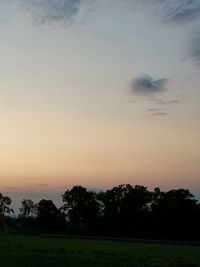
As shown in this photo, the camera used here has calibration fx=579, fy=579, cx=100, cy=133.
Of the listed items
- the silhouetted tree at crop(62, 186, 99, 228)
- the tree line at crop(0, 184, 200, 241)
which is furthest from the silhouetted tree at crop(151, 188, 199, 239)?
the silhouetted tree at crop(62, 186, 99, 228)

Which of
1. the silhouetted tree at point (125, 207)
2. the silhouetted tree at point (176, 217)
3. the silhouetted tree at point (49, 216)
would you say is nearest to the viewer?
the silhouetted tree at point (176, 217)

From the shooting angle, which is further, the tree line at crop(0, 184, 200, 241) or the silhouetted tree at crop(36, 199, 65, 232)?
the silhouetted tree at crop(36, 199, 65, 232)

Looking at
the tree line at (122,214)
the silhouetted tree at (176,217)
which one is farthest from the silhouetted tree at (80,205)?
the silhouetted tree at (176,217)

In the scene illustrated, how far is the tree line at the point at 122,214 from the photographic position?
102625mm

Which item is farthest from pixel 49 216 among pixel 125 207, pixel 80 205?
pixel 125 207

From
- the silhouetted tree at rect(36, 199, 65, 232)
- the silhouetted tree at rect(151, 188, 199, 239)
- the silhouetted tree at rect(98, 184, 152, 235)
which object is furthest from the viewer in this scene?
the silhouetted tree at rect(36, 199, 65, 232)

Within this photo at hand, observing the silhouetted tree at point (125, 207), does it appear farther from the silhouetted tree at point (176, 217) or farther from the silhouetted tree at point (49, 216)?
the silhouetted tree at point (49, 216)

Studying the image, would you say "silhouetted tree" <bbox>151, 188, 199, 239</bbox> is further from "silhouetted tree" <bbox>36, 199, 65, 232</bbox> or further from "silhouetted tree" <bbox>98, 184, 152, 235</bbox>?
"silhouetted tree" <bbox>36, 199, 65, 232</bbox>

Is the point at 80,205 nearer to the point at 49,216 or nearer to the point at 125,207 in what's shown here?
the point at 49,216

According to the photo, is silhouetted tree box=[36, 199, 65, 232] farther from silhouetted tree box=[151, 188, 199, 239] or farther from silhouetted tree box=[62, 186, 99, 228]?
silhouetted tree box=[151, 188, 199, 239]

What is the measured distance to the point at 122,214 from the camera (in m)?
114

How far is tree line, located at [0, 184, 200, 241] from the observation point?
103 meters

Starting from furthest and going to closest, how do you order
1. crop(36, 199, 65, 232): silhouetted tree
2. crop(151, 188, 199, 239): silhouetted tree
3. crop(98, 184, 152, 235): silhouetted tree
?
crop(36, 199, 65, 232): silhouetted tree < crop(98, 184, 152, 235): silhouetted tree < crop(151, 188, 199, 239): silhouetted tree

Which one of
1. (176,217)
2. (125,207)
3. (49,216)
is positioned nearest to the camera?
(176,217)
